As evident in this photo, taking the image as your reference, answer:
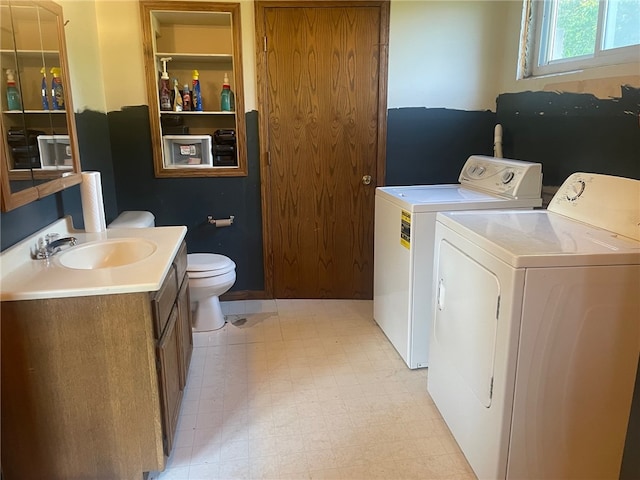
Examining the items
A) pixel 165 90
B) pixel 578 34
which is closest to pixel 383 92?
pixel 578 34

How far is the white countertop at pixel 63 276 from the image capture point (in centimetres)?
150

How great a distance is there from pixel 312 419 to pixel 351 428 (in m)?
0.19

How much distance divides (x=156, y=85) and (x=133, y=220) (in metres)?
0.92

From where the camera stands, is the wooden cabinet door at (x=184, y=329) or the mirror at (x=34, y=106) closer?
the mirror at (x=34, y=106)

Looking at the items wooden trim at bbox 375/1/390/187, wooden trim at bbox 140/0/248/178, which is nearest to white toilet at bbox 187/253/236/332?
wooden trim at bbox 140/0/248/178

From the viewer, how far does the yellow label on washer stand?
243 centimetres

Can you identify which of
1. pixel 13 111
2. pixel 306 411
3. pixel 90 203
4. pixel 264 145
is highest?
pixel 13 111

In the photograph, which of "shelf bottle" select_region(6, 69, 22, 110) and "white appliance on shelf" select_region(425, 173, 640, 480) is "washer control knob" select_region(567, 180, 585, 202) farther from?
"shelf bottle" select_region(6, 69, 22, 110)

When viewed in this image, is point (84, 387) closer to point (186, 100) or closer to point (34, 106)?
point (34, 106)

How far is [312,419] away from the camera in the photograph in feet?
7.11

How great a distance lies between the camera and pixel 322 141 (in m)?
3.31

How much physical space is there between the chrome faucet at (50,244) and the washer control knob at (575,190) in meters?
2.21

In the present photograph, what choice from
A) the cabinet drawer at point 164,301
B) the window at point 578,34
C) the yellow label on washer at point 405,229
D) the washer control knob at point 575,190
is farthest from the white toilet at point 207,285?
the window at point 578,34

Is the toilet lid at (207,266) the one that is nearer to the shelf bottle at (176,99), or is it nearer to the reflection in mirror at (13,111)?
the shelf bottle at (176,99)
